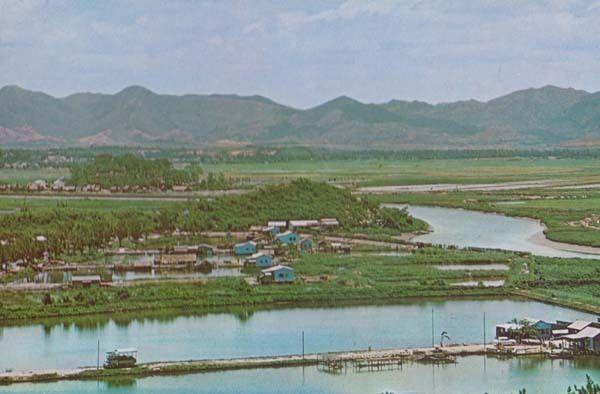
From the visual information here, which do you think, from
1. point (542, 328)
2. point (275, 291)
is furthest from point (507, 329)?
point (275, 291)

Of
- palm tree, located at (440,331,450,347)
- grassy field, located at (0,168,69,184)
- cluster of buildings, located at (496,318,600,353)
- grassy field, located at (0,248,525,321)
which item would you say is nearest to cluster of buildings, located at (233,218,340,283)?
grassy field, located at (0,248,525,321)

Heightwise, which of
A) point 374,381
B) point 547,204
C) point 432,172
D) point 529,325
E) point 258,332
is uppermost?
point 432,172

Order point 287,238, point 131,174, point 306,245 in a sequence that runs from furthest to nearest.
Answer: point 131,174 → point 287,238 → point 306,245

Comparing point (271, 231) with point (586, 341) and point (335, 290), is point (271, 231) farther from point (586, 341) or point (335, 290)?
point (586, 341)

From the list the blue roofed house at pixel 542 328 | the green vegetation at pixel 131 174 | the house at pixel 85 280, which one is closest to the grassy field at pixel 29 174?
the green vegetation at pixel 131 174

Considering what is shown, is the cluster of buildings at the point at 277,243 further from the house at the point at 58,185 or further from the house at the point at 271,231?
the house at the point at 58,185

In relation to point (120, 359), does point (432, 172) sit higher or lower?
higher

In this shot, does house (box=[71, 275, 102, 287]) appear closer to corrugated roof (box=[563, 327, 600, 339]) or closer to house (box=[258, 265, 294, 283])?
house (box=[258, 265, 294, 283])

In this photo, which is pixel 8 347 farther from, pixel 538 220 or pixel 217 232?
pixel 538 220
